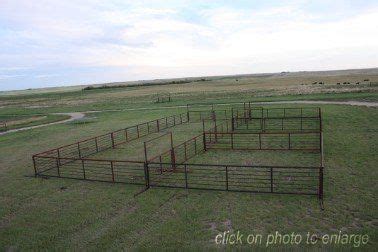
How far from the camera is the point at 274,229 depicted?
29.6 feet

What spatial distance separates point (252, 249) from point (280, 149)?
34.7 feet

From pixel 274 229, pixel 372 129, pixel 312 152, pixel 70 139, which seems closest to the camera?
pixel 274 229

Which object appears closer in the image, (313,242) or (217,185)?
(313,242)

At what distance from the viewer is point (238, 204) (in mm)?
10898

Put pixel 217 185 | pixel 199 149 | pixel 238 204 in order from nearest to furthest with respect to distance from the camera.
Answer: pixel 238 204 < pixel 217 185 < pixel 199 149

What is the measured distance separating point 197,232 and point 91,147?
48.5ft

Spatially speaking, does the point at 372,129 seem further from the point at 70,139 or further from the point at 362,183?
the point at 70,139

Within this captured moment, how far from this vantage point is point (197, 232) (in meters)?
9.12

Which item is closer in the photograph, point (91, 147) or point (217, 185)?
point (217, 185)

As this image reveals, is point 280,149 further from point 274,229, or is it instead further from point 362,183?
point 274,229

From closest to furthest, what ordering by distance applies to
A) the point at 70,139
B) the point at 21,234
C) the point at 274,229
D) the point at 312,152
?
the point at 274,229
the point at 21,234
the point at 312,152
the point at 70,139

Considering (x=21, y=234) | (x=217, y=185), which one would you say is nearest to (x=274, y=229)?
(x=217, y=185)

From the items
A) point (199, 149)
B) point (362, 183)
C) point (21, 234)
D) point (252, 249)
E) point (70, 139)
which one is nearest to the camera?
point (252, 249)

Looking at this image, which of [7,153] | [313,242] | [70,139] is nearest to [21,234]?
[313,242]
